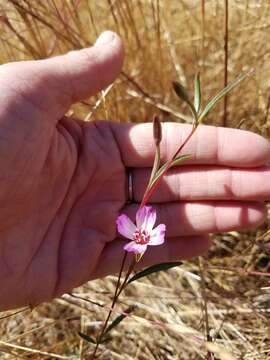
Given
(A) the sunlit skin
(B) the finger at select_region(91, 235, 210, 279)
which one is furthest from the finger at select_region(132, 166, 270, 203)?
(B) the finger at select_region(91, 235, 210, 279)

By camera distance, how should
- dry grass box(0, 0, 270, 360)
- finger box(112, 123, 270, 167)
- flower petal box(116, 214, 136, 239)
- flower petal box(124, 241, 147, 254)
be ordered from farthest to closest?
dry grass box(0, 0, 270, 360) → finger box(112, 123, 270, 167) → flower petal box(116, 214, 136, 239) → flower petal box(124, 241, 147, 254)

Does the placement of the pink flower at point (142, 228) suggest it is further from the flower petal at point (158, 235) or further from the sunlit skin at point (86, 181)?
the sunlit skin at point (86, 181)

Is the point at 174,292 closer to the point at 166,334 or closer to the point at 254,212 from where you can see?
the point at 166,334

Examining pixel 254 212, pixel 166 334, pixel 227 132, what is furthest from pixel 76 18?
pixel 166 334

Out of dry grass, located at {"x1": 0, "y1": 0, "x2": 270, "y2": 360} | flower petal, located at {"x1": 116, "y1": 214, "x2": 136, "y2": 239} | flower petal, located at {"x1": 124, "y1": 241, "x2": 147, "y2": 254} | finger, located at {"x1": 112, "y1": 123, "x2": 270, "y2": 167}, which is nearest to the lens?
flower petal, located at {"x1": 124, "y1": 241, "x2": 147, "y2": 254}

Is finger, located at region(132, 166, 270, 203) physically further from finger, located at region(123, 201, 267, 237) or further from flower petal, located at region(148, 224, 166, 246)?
flower petal, located at region(148, 224, 166, 246)

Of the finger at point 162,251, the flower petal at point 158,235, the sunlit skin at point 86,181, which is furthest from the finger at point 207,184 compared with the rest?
the flower petal at point 158,235
